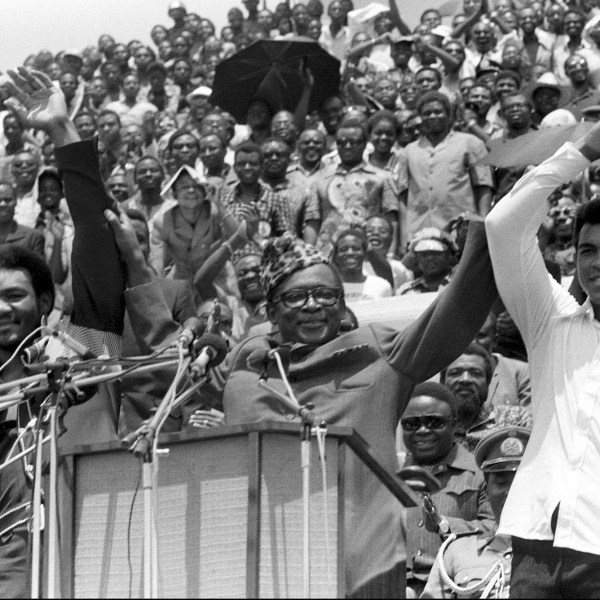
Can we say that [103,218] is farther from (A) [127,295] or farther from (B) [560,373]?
(B) [560,373]

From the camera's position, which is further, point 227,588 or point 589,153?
point 589,153

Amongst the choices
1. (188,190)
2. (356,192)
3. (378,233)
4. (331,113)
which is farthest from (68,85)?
(378,233)

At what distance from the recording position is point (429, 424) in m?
6.86

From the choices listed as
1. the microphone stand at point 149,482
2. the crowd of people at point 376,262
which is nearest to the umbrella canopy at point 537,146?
the crowd of people at point 376,262

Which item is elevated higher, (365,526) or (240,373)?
(240,373)

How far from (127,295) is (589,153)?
6.18 ft

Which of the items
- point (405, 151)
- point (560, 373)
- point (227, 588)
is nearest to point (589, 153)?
point (560, 373)

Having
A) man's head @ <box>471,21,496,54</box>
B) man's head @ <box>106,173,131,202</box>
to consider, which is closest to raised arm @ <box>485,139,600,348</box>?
man's head @ <box>106,173,131,202</box>

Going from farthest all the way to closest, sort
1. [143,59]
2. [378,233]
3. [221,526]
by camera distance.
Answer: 1. [143,59]
2. [378,233]
3. [221,526]

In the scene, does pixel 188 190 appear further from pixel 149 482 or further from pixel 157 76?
pixel 149 482

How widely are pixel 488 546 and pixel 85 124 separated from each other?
9401mm

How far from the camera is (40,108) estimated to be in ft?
17.6

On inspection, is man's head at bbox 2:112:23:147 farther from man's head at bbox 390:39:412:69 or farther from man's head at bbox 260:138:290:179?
man's head at bbox 390:39:412:69

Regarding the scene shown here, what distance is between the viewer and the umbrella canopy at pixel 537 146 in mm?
8023
